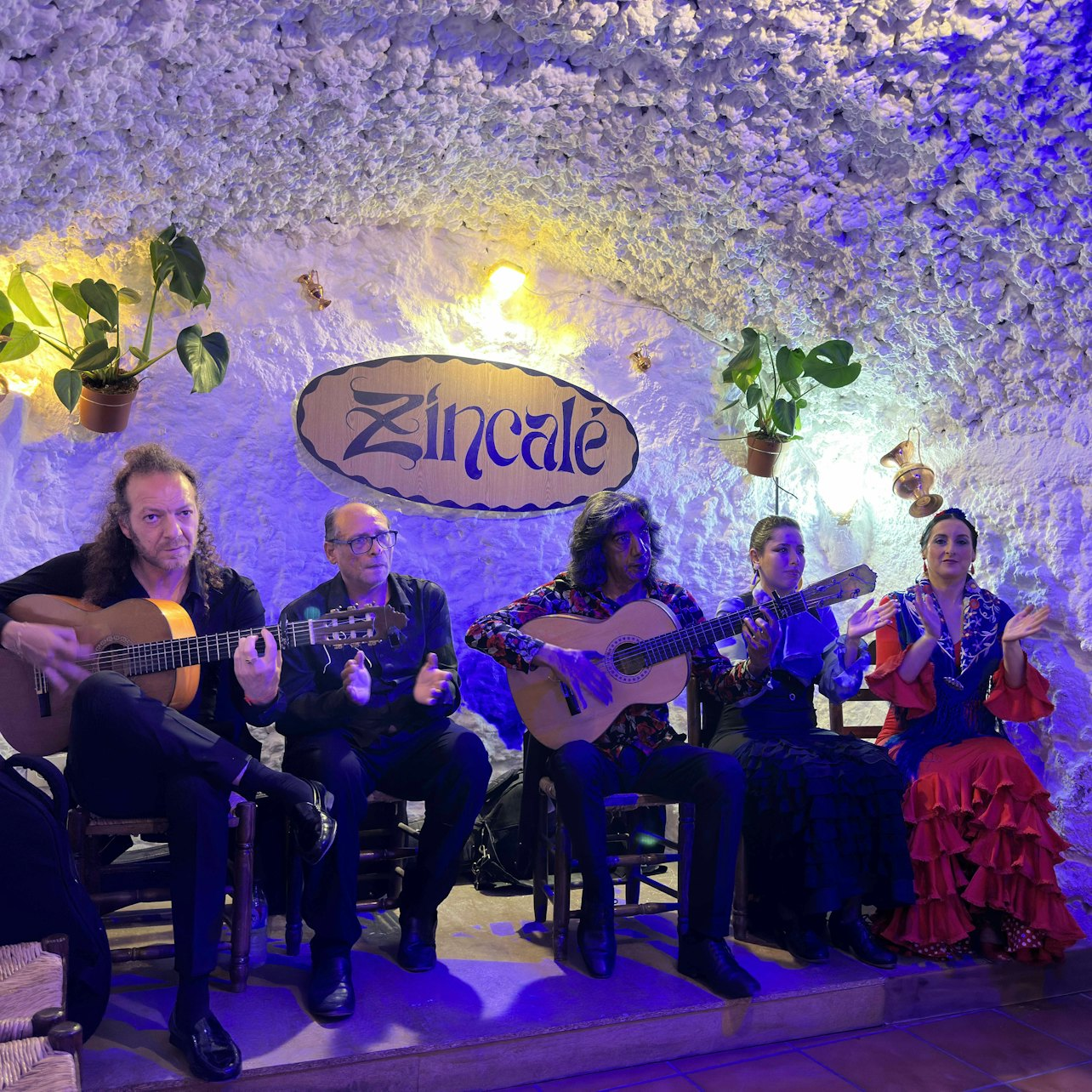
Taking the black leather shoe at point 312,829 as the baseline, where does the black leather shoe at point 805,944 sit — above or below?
below

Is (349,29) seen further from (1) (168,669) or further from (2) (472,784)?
(2) (472,784)

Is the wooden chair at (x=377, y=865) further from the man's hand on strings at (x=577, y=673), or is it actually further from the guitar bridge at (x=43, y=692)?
the guitar bridge at (x=43, y=692)

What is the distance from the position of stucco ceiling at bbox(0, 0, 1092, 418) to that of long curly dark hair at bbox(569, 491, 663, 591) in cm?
148

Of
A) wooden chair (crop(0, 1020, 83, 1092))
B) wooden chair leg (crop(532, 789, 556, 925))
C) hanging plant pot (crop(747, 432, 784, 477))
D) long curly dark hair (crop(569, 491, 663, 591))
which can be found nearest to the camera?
wooden chair (crop(0, 1020, 83, 1092))

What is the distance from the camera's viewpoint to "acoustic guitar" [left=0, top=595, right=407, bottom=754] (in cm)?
285

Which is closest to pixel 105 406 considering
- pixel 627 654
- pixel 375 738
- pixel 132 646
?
pixel 132 646

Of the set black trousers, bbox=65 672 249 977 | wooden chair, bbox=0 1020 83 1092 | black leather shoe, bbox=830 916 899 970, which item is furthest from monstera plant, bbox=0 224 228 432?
black leather shoe, bbox=830 916 899 970

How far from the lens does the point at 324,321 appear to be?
169 inches

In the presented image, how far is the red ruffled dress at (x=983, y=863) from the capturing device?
10.8 feet

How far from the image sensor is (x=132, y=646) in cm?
289

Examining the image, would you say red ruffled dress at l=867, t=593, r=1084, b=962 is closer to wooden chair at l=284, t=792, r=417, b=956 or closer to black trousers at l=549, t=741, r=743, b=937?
black trousers at l=549, t=741, r=743, b=937

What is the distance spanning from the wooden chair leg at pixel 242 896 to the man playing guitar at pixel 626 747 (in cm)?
97

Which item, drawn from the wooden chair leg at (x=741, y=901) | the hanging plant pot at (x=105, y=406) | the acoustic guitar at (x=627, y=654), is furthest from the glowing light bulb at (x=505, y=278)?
the wooden chair leg at (x=741, y=901)

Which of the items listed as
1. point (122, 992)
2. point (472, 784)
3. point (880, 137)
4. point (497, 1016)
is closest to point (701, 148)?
point (880, 137)
